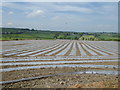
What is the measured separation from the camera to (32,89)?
399cm

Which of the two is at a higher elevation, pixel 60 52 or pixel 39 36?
pixel 39 36

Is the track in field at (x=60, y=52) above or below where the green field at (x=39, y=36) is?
below

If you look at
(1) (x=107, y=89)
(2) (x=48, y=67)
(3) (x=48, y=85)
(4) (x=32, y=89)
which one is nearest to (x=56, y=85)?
(3) (x=48, y=85)

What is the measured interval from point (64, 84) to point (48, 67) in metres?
2.33

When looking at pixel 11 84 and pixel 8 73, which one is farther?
pixel 8 73

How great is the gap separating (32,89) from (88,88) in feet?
5.17

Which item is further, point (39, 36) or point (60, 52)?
point (39, 36)

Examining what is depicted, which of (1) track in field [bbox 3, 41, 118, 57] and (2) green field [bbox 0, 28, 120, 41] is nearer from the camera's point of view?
(1) track in field [bbox 3, 41, 118, 57]

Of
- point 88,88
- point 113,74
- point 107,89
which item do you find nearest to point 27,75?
point 88,88

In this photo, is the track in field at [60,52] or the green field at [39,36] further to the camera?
the green field at [39,36]

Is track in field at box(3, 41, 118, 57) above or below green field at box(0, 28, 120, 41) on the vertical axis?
below

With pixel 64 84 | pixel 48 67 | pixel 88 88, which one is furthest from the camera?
pixel 48 67

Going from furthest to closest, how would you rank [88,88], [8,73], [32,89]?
[8,73] → [32,89] → [88,88]

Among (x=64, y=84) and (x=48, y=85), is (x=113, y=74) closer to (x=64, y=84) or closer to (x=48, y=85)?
(x=64, y=84)
